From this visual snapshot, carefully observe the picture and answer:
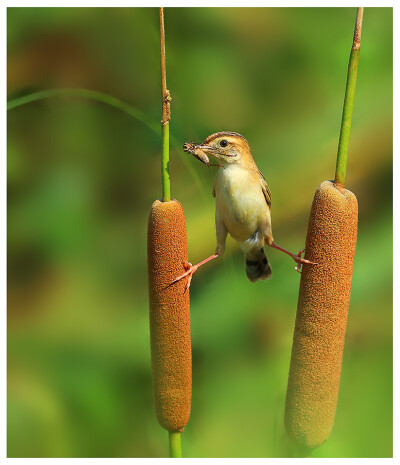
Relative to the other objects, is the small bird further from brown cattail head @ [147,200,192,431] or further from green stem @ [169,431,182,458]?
green stem @ [169,431,182,458]

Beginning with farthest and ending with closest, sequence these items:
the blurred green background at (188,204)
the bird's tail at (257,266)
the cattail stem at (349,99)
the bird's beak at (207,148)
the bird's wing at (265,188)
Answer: the blurred green background at (188,204) < the bird's tail at (257,266) < the bird's wing at (265,188) < the bird's beak at (207,148) < the cattail stem at (349,99)

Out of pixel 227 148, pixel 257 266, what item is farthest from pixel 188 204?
pixel 227 148

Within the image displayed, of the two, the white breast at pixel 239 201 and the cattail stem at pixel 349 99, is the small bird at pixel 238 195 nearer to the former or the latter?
the white breast at pixel 239 201

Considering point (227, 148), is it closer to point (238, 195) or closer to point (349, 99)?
point (238, 195)

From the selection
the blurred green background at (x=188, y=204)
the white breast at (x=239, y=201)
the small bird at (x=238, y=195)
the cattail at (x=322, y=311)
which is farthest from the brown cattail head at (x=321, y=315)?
the blurred green background at (x=188, y=204)

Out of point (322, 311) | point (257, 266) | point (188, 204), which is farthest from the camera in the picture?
point (188, 204)

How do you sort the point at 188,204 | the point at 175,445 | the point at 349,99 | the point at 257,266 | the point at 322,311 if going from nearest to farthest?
the point at 349,99, the point at 322,311, the point at 175,445, the point at 257,266, the point at 188,204
